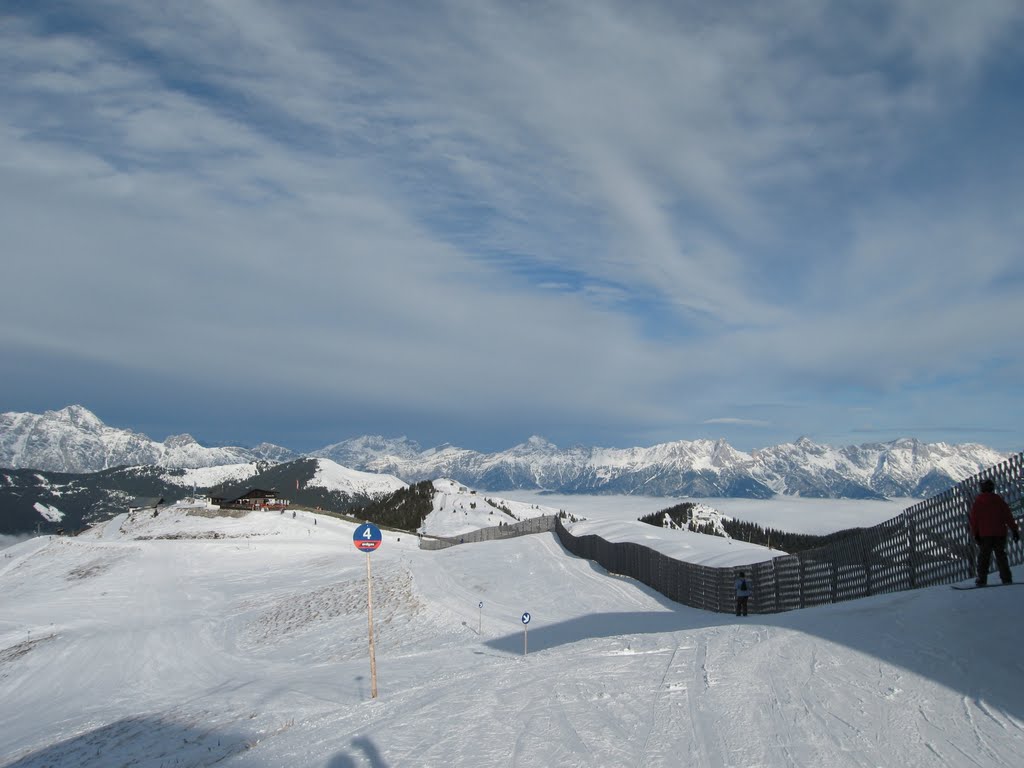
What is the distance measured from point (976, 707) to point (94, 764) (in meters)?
14.2

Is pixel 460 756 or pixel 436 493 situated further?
pixel 436 493

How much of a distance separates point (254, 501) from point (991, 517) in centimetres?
10931

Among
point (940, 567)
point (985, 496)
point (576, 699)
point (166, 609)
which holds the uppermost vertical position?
point (985, 496)

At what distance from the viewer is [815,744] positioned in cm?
772

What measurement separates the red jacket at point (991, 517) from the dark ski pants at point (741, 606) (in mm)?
11033

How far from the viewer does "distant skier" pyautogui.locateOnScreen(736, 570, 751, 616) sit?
2197 centimetres

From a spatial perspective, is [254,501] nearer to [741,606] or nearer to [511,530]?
[511,530]

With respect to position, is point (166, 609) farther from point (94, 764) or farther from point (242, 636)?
point (94, 764)

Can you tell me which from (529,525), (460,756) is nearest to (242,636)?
(460,756)

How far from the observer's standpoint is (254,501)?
356 feet

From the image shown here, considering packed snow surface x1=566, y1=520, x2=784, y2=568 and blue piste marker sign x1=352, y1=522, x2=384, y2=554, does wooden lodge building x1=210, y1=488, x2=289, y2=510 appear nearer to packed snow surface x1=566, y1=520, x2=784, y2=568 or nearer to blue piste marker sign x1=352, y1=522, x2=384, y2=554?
packed snow surface x1=566, y1=520, x2=784, y2=568

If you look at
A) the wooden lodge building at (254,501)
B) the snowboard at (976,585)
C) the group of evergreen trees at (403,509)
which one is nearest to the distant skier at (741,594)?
the snowboard at (976,585)

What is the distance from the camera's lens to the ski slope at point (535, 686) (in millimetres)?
8125

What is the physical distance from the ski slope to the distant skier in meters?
1.70
